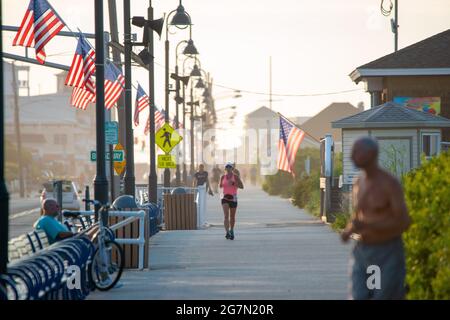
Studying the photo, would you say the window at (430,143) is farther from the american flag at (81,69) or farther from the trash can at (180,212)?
the american flag at (81,69)

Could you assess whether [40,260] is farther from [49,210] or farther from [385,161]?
[385,161]

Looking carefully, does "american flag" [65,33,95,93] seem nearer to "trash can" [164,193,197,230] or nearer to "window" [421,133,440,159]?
"trash can" [164,193,197,230]

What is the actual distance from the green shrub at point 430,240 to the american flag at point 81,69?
63.5 feet

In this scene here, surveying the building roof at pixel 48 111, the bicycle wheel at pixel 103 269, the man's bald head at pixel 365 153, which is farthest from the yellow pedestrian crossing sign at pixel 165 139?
the building roof at pixel 48 111

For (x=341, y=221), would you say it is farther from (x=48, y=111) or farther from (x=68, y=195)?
(x=48, y=111)

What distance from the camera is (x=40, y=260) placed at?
13242 mm

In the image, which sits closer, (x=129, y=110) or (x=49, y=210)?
(x=49, y=210)

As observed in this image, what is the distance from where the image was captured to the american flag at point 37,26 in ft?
96.8

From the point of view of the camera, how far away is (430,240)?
40.8 ft

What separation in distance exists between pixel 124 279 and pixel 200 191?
54.6 feet

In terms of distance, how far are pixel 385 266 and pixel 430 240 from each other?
224 cm

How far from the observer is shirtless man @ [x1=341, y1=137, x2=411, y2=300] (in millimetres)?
10094

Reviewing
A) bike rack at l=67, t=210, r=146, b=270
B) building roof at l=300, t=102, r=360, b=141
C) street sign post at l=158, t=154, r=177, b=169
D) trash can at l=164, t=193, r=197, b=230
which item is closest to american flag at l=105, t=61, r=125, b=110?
trash can at l=164, t=193, r=197, b=230
